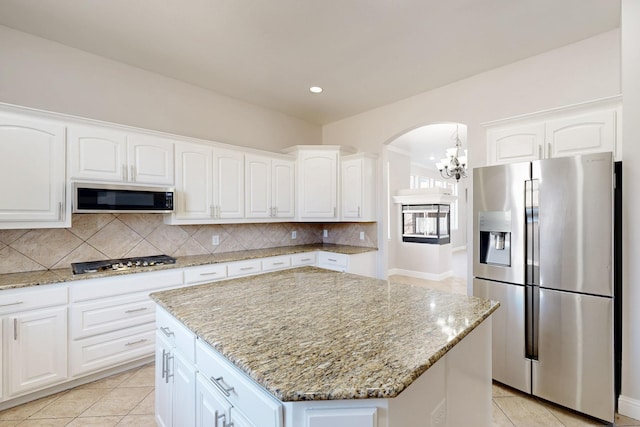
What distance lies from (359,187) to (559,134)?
2.24 meters

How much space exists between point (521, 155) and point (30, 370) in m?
4.16

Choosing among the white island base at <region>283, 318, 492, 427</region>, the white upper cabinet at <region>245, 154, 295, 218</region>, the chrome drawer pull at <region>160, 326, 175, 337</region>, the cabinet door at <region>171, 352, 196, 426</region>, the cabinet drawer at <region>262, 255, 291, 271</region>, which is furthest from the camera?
the white upper cabinet at <region>245, 154, 295, 218</region>

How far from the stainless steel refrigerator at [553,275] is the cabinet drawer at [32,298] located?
3389 mm

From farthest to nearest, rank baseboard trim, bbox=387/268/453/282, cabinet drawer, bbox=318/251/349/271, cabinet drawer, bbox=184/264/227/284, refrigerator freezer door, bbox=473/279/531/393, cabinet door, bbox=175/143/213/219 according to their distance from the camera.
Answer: baseboard trim, bbox=387/268/453/282
cabinet drawer, bbox=318/251/349/271
cabinet door, bbox=175/143/213/219
cabinet drawer, bbox=184/264/227/284
refrigerator freezer door, bbox=473/279/531/393

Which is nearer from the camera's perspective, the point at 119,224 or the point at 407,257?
the point at 119,224

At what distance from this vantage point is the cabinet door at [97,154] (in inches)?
95.8

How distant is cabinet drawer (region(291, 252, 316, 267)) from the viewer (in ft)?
12.6

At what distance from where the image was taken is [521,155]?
2459 millimetres

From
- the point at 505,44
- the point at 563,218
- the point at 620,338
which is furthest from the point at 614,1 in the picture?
the point at 620,338

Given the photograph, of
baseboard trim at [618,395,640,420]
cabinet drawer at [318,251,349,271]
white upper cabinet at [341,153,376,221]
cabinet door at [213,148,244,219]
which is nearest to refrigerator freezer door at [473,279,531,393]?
baseboard trim at [618,395,640,420]

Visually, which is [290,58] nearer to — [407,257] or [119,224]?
[119,224]

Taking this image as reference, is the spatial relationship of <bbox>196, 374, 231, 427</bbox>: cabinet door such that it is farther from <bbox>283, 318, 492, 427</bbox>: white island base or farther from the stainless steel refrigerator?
the stainless steel refrigerator

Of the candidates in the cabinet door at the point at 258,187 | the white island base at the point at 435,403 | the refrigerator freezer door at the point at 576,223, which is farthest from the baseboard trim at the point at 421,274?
the white island base at the point at 435,403

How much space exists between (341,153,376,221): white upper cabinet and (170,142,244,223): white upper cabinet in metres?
1.47
